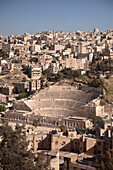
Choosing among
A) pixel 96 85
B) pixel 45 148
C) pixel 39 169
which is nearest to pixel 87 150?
pixel 45 148

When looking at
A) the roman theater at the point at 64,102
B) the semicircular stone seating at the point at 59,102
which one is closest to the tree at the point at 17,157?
the roman theater at the point at 64,102

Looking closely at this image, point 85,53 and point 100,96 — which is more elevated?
point 85,53

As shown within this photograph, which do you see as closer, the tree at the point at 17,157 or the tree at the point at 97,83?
the tree at the point at 17,157

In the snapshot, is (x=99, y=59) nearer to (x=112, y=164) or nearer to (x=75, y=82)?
(x=75, y=82)

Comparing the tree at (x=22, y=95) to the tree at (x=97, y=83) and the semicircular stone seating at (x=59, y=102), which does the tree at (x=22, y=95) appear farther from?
the tree at (x=97, y=83)

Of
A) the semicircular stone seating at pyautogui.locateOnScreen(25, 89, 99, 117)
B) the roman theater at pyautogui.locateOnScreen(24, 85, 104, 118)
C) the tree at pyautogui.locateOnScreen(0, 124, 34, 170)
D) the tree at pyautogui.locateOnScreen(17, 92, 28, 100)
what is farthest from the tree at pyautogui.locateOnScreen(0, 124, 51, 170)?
the tree at pyautogui.locateOnScreen(17, 92, 28, 100)

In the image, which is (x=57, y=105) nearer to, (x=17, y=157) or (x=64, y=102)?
(x=64, y=102)

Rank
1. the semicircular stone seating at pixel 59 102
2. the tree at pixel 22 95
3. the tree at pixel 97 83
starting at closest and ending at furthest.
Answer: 1. the semicircular stone seating at pixel 59 102
2. the tree at pixel 97 83
3. the tree at pixel 22 95

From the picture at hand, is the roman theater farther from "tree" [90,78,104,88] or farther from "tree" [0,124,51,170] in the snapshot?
"tree" [0,124,51,170]
